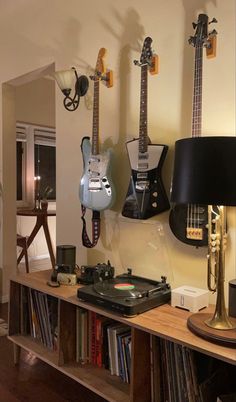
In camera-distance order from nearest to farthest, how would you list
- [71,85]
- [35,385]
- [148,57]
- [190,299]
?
[190,299] → [148,57] → [35,385] → [71,85]

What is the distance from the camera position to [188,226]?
1.74m

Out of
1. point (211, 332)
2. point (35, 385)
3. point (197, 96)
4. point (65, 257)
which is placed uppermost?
point (197, 96)

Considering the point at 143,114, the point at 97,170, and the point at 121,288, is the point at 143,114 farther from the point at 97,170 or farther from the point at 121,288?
the point at 121,288

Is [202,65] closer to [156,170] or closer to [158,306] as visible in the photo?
[156,170]

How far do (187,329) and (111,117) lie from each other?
1347mm

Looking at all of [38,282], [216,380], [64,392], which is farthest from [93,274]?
[216,380]

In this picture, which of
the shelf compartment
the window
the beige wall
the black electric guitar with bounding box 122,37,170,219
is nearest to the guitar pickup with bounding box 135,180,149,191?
the black electric guitar with bounding box 122,37,170,219

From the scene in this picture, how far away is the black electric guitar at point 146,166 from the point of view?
1.85m

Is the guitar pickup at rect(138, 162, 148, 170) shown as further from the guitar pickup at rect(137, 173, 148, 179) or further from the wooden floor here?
the wooden floor

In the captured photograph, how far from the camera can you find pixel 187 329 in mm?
1405

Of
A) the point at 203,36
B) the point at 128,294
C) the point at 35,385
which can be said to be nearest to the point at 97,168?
the point at 128,294

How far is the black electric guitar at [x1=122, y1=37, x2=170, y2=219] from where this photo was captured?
1.85 m

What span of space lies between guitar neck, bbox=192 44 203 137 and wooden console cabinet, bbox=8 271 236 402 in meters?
0.86

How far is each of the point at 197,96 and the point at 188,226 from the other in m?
0.63
